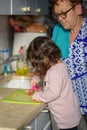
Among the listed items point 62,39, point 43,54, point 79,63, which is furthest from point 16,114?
point 62,39

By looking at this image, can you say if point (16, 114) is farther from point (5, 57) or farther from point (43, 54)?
point (5, 57)

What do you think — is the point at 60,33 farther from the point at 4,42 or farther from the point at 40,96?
the point at 4,42

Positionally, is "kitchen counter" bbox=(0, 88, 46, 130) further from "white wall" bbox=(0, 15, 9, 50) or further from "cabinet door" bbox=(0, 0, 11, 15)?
"white wall" bbox=(0, 15, 9, 50)

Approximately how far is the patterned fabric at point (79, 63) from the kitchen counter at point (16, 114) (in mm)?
284

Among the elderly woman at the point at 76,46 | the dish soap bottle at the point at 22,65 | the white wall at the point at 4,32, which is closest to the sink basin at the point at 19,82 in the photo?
the dish soap bottle at the point at 22,65

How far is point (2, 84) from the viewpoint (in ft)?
8.04

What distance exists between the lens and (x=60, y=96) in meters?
1.77

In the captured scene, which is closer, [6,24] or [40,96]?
[40,96]

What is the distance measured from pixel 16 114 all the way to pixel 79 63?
0.58 metres

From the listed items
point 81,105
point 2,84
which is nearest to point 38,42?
point 81,105

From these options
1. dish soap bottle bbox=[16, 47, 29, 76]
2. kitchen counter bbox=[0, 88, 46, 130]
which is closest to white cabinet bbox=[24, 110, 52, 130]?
kitchen counter bbox=[0, 88, 46, 130]

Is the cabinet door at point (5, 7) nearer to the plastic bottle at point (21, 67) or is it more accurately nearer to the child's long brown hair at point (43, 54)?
the child's long brown hair at point (43, 54)

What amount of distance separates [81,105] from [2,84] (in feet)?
2.45

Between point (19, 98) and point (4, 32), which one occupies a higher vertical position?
point (4, 32)
